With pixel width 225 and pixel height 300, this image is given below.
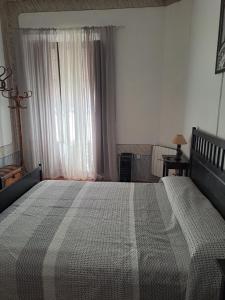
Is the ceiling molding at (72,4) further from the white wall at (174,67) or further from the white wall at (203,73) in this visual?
the white wall at (203,73)

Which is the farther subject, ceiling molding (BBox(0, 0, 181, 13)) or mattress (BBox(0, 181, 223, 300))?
ceiling molding (BBox(0, 0, 181, 13))

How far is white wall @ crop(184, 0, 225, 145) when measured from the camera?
1995mm

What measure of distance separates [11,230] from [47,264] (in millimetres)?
452

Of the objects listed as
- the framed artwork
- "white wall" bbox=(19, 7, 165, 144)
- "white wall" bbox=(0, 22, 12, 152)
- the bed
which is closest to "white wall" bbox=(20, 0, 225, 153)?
"white wall" bbox=(19, 7, 165, 144)

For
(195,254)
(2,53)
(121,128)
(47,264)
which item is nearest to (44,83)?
(2,53)

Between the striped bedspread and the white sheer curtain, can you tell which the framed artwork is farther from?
the white sheer curtain

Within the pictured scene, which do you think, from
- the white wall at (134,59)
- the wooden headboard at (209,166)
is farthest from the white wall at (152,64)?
the wooden headboard at (209,166)

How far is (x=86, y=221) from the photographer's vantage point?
5.38 feet

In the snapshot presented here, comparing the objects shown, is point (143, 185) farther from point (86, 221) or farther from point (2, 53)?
point (2, 53)

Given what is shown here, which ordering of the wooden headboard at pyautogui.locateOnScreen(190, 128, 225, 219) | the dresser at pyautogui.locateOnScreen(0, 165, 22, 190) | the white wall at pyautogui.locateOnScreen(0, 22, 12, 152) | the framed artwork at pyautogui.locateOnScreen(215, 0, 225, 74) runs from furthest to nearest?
the white wall at pyautogui.locateOnScreen(0, 22, 12, 152) → the dresser at pyautogui.locateOnScreen(0, 165, 22, 190) → the framed artwork at pyautogui.locateOnScreen(215, 0, 225, 74) → the wooden headboard at pyautogui.locateOnScreen(190, 128, 225, 219)

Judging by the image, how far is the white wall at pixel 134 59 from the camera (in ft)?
11.0

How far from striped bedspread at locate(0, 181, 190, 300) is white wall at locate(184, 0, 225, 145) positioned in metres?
0.99

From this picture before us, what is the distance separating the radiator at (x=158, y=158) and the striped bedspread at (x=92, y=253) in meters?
1.74

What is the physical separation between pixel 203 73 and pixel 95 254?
6.76 feet
